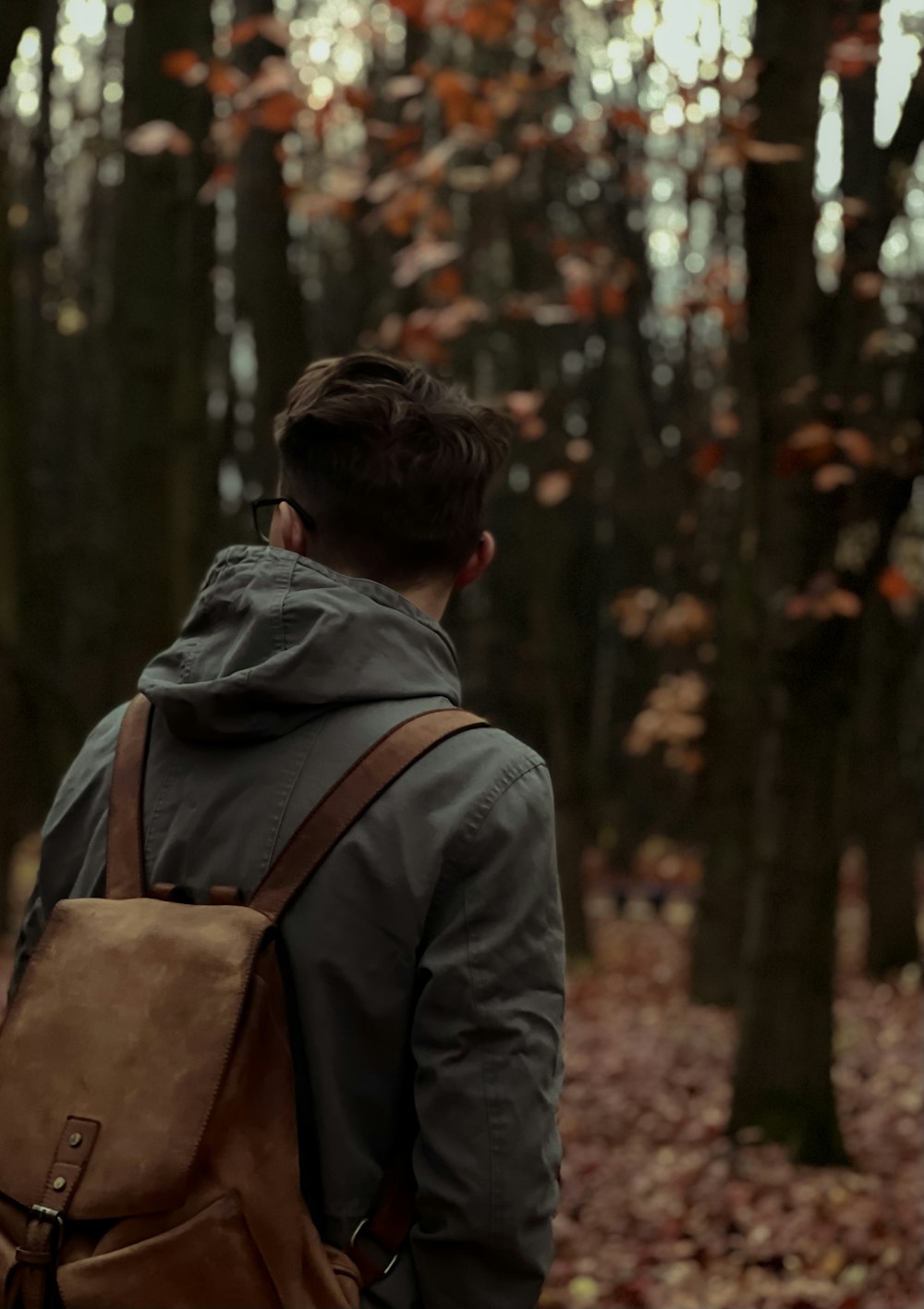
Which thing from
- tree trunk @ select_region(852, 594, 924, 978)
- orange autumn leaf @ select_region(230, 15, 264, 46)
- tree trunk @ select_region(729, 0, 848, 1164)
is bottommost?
tree trunk @ select_region(852, 594, 924, 978)

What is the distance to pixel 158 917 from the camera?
6.55 ft

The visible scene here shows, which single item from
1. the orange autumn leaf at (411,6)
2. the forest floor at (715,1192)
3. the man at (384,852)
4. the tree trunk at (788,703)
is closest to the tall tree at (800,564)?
the tree trunk at (788,703)

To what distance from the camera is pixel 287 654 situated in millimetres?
2039

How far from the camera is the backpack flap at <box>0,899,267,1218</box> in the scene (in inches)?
73.9

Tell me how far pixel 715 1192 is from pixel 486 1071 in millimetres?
5427

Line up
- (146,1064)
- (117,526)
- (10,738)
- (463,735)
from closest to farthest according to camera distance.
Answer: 1. (146,1064)
2. (463,735)
3. (10,738)
4. (117,526)

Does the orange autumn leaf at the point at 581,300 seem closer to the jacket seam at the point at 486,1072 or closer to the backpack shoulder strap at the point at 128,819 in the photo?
the backpack shoulder strap at the point at 128,819

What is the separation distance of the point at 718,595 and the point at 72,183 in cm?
1659

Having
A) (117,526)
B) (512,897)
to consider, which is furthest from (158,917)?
(117,526)

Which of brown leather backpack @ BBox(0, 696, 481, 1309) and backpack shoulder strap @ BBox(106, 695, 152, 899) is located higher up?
backpack shoulder strap @ BBox(106, 695, 152, 899)

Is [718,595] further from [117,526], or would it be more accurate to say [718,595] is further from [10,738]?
[10,738]

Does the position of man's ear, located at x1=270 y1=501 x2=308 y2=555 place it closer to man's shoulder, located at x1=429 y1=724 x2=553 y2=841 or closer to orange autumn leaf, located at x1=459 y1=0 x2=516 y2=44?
man's shoulder, located at x1=429 y1=724 x2=553 y2=841

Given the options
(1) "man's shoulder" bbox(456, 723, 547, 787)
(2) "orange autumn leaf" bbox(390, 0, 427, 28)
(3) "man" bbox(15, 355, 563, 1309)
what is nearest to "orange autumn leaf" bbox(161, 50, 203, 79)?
(2) "orange autumn leaf" bbox(390, 0, 427, 28)

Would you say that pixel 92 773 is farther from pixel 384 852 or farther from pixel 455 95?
pixel 455 95
